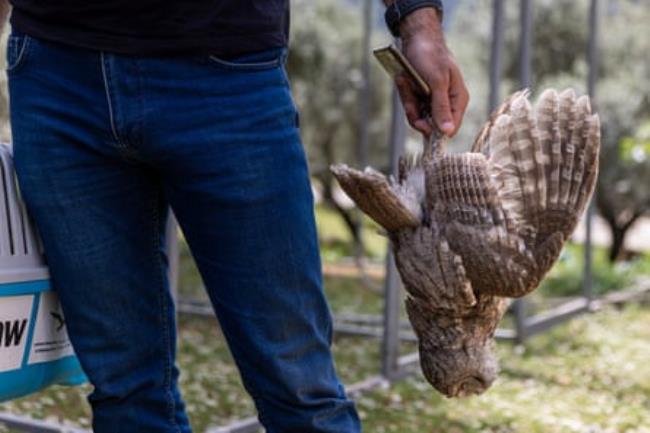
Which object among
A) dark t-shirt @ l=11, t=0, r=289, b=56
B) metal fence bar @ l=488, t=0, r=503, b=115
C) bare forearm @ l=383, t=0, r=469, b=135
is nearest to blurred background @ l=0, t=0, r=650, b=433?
metal fence bar @ l=488, t=0, r=503, b=115

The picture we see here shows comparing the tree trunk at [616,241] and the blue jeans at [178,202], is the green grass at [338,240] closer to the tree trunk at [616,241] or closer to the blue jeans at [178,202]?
the tree trunk at [616,241]

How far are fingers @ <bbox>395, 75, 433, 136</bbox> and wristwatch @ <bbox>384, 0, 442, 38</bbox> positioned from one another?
0.29 feet

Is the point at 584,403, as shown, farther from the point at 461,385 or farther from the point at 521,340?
the point at 461,385

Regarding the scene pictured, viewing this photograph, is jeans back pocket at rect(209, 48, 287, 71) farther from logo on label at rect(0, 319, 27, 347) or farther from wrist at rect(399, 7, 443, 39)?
logo on label at rect(0, 319, 27, 347)

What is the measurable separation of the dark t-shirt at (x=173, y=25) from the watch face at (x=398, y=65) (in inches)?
6.4

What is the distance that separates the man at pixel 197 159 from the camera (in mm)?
1637

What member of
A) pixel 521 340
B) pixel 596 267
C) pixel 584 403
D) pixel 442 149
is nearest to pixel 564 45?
pixel 596 267

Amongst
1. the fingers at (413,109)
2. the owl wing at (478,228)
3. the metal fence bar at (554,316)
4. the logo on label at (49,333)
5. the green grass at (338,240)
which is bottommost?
the green grass at (338,240)

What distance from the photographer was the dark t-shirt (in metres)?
1.63

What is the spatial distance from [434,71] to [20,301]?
0.75m

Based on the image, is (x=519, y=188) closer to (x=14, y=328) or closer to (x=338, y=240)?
(x=14, y=328)

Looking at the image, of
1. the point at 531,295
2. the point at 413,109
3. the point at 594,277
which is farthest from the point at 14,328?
the point at 594,277

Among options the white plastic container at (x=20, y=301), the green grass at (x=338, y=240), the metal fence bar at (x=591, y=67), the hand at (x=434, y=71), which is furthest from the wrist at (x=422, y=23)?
the green grass at (x=338, y=240)

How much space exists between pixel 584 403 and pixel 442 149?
249cm
